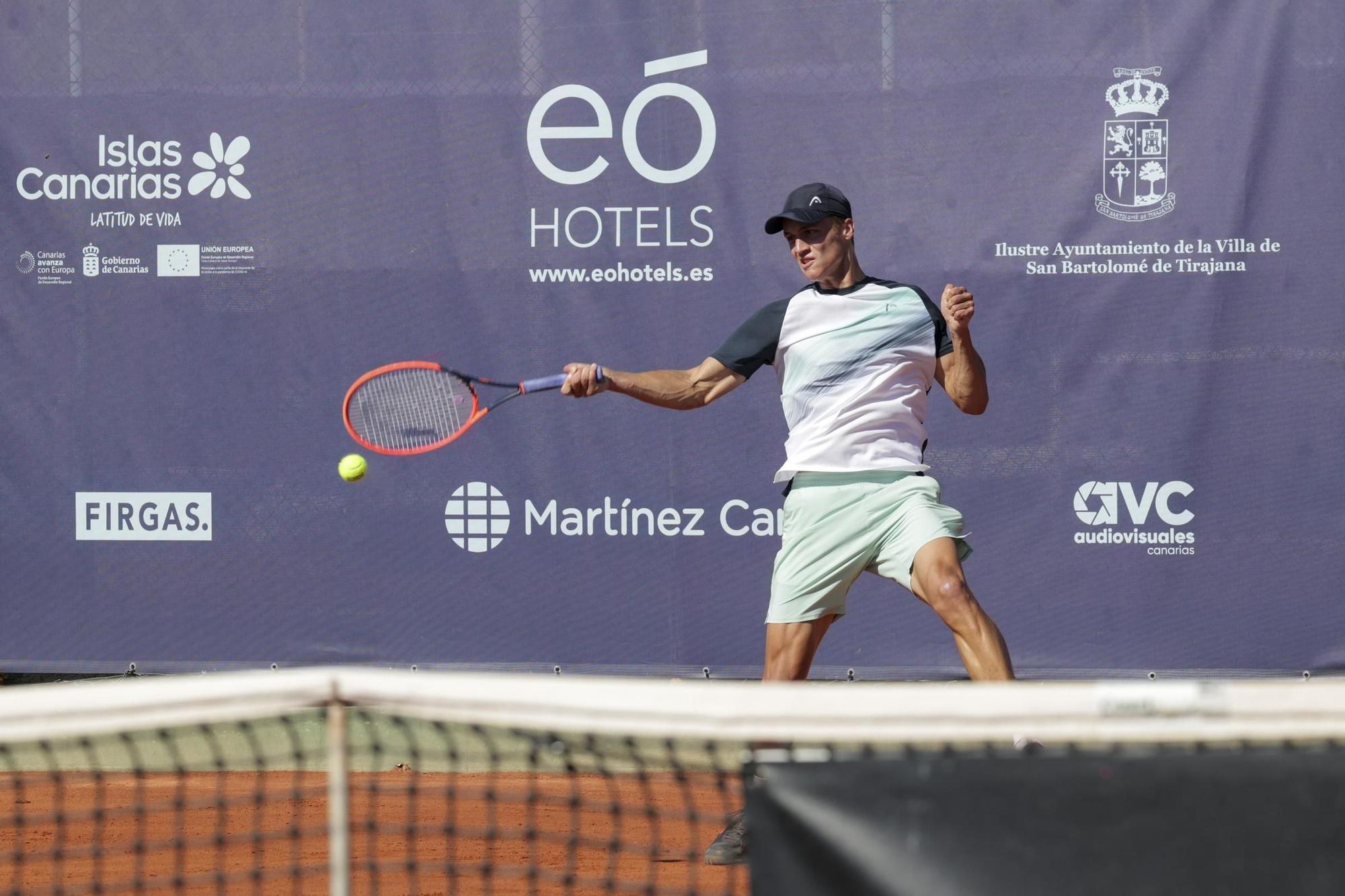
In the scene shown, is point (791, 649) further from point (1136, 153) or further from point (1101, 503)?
point (1136, 153)

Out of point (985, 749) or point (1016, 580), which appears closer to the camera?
point (985, 749)

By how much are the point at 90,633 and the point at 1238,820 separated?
387cm

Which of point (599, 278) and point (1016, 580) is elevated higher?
point (599, 278)

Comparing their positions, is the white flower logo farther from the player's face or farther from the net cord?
the net cord

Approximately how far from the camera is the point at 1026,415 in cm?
454

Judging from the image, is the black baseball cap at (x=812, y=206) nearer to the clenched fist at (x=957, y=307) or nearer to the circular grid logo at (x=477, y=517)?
the clenched fist at (x=957, y=307)

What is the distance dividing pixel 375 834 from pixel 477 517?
1.12 metres

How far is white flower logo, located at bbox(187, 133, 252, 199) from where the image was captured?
4695 mm

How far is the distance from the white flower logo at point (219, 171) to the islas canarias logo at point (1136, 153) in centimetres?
257

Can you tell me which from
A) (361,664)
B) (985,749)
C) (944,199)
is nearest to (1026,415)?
(944,199)

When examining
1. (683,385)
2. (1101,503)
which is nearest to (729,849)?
(683,385)

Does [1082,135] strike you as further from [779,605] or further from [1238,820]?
[1238,820]

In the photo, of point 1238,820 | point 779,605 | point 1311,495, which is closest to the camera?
point 1238,820

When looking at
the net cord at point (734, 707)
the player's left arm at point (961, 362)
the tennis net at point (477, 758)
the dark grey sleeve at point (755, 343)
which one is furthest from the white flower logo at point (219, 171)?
the net cord at point (734, 707)
